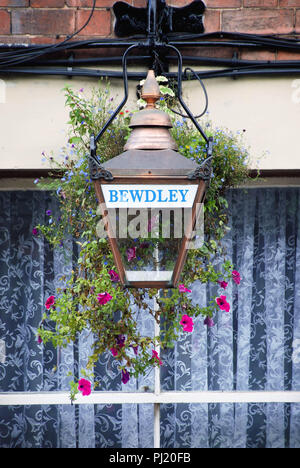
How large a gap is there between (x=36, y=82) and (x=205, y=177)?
4.38 ft

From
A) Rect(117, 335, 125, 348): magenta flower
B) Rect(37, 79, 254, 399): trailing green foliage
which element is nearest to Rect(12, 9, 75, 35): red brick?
Rect(37, 79, 254, 399): trailing green foliage

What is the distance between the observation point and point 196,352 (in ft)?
9.95

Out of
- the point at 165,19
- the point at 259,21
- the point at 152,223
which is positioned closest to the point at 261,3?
the point at 259,21

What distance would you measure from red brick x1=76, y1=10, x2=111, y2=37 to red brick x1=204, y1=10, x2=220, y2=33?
19.6 inches

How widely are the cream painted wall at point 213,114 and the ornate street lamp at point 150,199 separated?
2.95ft

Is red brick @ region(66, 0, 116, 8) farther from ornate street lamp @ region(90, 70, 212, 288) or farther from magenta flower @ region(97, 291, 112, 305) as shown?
magenta flower @ region(97, 291, 112, 305)

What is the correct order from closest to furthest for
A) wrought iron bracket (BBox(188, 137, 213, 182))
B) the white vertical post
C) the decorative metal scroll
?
wrought iron bracket (BBox(188, 137, 213, 182)), the decorative metal scroll, the white vertical post

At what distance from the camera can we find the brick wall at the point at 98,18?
262 centimetres

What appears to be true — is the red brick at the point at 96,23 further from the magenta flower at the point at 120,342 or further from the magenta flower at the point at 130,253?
the magenta flower at the point at 120,342

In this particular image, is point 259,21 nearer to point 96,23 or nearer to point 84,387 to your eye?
point 96,23

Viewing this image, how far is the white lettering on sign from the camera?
1667 mm

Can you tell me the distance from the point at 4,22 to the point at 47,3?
240mm

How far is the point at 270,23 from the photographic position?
8.60ft

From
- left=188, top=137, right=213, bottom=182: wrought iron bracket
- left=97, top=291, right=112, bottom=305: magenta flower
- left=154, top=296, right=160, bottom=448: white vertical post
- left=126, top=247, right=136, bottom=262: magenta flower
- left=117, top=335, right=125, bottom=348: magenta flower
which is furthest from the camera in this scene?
left=154, top=296, right=160, bottom=448: white vertical post
